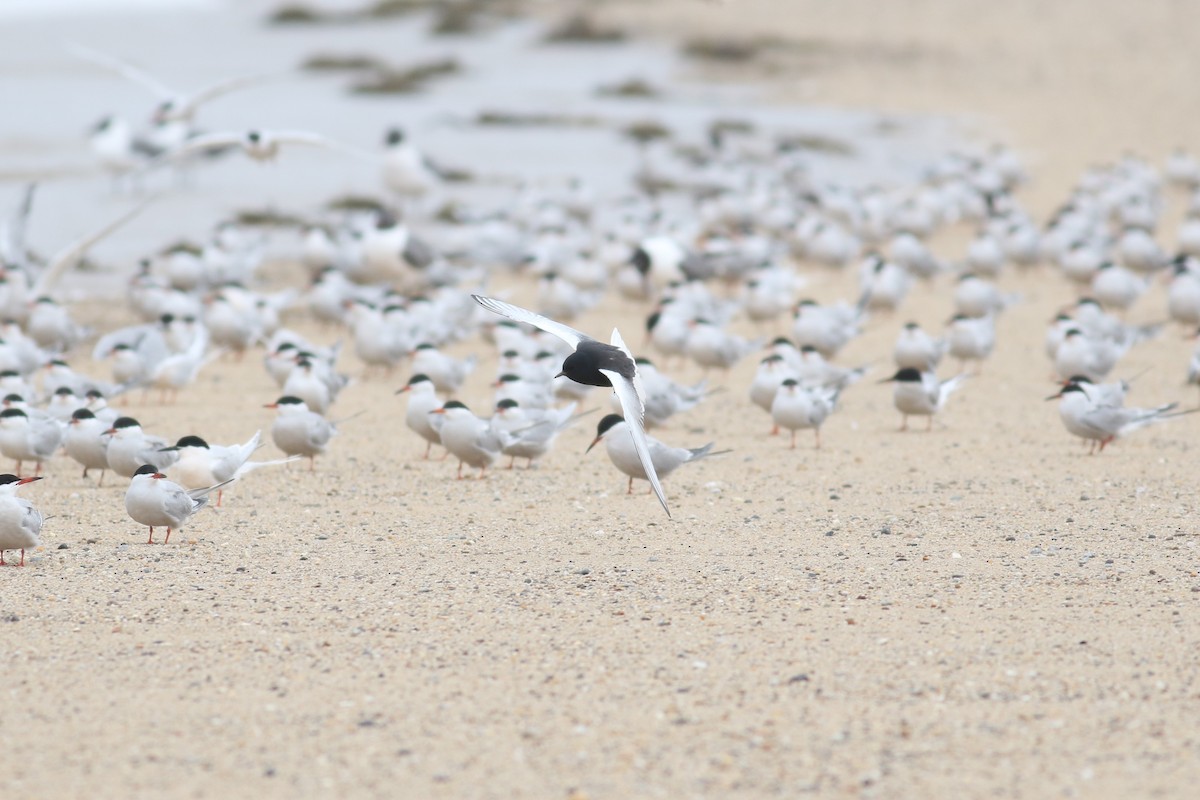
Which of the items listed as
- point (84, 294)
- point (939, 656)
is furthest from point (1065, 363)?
point (84, 294)

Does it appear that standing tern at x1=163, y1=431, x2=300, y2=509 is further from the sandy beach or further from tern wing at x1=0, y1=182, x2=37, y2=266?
tern wing at x1=0, y1=182, x2=37, y2=266

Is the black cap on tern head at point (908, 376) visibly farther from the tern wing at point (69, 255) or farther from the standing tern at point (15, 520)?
the tern wing at point (69, 255)

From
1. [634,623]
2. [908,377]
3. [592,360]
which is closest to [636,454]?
[592,360]

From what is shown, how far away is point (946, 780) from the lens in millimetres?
4363

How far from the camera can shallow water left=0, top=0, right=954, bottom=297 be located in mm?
Result: 20109

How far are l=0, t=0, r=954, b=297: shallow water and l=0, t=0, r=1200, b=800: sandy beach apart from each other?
8.78m

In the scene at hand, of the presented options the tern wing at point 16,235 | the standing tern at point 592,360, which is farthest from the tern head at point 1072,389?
the tern wing at point 16,235

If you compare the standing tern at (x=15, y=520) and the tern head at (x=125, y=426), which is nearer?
the standing tern at (x=15, y=520)

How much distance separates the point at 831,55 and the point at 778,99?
5424 millimetres

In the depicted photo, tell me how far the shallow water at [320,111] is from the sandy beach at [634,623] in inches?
346

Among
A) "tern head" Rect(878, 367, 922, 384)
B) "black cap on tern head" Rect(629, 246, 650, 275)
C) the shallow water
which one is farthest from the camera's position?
the shallow water

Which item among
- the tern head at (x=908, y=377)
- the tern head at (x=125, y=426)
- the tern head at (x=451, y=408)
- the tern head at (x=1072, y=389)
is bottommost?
the tern head at (x=908, y=377)

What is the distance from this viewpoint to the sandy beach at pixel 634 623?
14.8 ft

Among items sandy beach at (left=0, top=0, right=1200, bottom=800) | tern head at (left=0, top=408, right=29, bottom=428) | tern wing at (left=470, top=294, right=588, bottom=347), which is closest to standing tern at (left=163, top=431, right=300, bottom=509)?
sandy beach at (left=0, top=0, right=1200, bottom=800)
